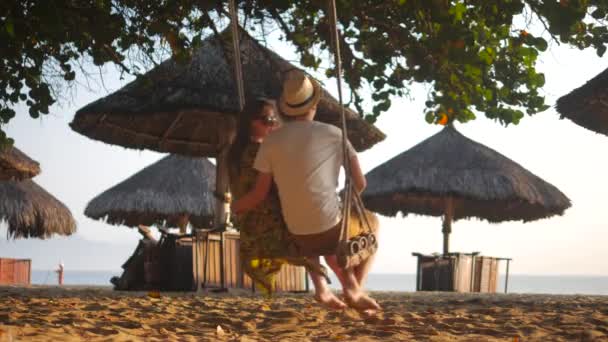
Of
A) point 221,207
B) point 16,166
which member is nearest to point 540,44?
point 221,207

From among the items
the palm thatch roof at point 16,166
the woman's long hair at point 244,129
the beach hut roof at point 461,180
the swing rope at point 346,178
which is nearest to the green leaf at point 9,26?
the woman's long hair at point 244,129

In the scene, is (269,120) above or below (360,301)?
above

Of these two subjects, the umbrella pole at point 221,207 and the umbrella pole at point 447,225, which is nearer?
the umbrella pole at point 221,207

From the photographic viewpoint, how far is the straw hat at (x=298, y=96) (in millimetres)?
4145

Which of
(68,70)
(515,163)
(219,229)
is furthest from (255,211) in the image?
(515,163)

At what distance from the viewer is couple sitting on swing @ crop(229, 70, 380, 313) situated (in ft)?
13.4

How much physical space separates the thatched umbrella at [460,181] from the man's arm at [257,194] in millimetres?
12136

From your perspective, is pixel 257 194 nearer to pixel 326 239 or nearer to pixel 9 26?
pixel 326 239

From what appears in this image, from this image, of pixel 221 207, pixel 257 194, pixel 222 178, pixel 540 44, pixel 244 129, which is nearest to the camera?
pixel 257 194

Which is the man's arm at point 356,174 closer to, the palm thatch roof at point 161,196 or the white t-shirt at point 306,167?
the white t-shirt at point 306,167

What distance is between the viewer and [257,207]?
14.4ft

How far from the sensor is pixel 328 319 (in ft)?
19.5

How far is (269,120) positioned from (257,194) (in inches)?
18.0

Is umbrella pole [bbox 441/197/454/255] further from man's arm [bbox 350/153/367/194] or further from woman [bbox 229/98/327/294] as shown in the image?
man's arm [bbox 350/153/367/194]
